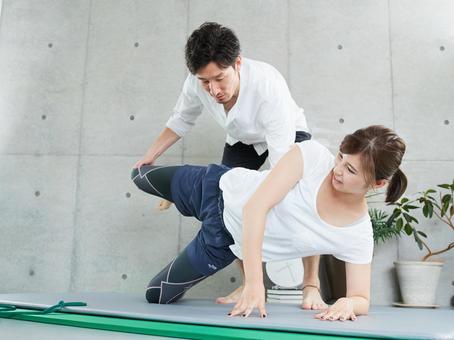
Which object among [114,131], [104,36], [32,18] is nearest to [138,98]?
[114,131]

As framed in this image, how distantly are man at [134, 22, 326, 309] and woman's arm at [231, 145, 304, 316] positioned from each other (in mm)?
434

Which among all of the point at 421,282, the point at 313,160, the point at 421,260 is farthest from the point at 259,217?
the point at 421,260

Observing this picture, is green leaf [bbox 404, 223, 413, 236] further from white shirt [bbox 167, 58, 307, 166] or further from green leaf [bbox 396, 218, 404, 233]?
white shirt [bbox 167, 58, 307, 166]

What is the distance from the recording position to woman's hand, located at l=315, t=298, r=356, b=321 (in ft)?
4.37

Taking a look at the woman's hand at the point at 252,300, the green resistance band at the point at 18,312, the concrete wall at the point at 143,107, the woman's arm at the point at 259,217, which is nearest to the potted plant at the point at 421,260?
the concrete wall at the point at 143,107

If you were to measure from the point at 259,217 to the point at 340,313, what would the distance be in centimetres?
36

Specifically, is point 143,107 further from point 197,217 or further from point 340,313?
point 340,313

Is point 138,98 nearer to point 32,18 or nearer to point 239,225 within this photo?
point 32,18

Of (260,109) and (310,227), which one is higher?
(260,109)

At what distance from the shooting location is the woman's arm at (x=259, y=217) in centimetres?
135

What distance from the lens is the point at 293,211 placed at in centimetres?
152

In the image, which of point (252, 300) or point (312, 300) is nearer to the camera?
point (252, 300)

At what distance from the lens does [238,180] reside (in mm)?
1706

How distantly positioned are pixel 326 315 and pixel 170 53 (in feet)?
7.73
